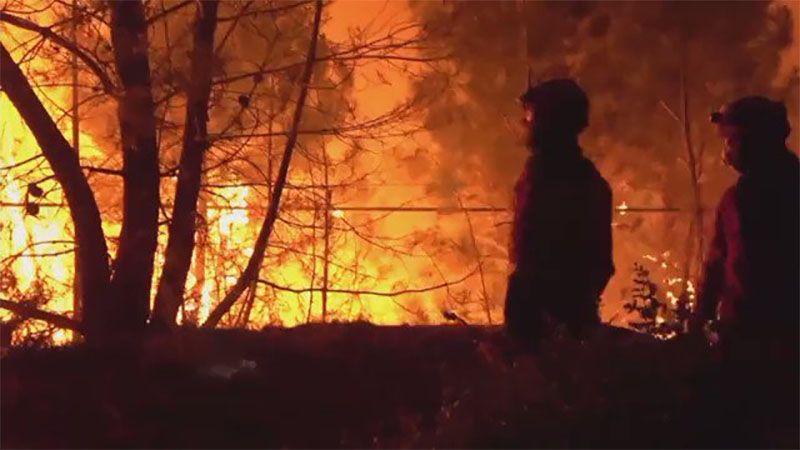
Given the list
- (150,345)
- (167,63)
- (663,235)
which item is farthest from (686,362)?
(663,235)

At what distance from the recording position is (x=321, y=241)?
7.73 metres

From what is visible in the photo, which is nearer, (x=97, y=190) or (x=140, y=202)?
(x=140, y=202)

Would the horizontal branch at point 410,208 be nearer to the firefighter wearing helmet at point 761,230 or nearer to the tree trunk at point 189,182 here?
the tree trunk at point 189,182

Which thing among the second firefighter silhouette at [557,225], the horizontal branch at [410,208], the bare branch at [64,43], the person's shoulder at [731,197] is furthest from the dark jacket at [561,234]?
the horizontal branch at [410,208]

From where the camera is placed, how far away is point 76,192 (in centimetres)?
631

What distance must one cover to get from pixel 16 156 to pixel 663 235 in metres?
4.38

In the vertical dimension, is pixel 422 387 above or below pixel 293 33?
below

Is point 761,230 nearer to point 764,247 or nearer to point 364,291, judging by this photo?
point 764,247

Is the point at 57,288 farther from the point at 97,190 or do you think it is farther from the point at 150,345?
the point at 150,345

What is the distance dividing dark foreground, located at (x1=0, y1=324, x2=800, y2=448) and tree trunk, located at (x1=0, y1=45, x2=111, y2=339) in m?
0.54

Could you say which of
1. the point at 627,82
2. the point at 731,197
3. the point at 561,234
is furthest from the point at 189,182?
the point at 627,82

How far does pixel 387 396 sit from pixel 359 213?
2.73m

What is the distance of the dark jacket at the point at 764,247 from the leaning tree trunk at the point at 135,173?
3.04m

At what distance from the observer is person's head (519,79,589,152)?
5.01 meters
